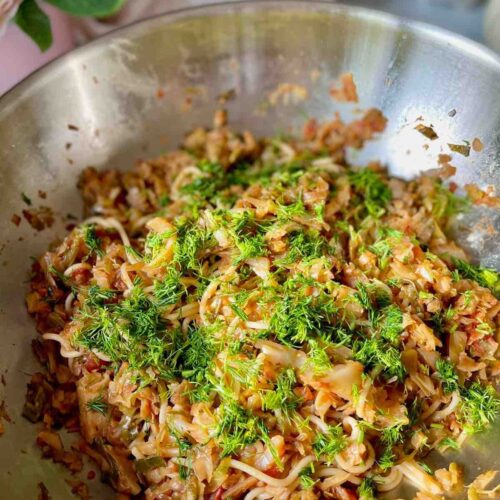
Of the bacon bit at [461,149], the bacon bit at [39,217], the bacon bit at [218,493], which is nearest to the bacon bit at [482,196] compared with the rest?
the bacon bit at [461,149]

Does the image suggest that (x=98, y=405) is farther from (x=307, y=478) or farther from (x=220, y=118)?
(x=220, y=118)

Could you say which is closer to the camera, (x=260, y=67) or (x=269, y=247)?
(x=269, y=247)

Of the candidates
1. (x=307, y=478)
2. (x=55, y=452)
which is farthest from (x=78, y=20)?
(x=307, y=478)

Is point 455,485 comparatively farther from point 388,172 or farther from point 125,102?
point 125,102

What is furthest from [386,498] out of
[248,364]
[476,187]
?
[476,187]

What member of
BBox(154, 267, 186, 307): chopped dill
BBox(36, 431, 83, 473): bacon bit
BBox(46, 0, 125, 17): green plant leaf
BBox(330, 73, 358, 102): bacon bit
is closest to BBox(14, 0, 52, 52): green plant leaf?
BBox(46, 0, 125, 17): green plant leaf

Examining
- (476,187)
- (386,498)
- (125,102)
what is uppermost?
(125,102)
